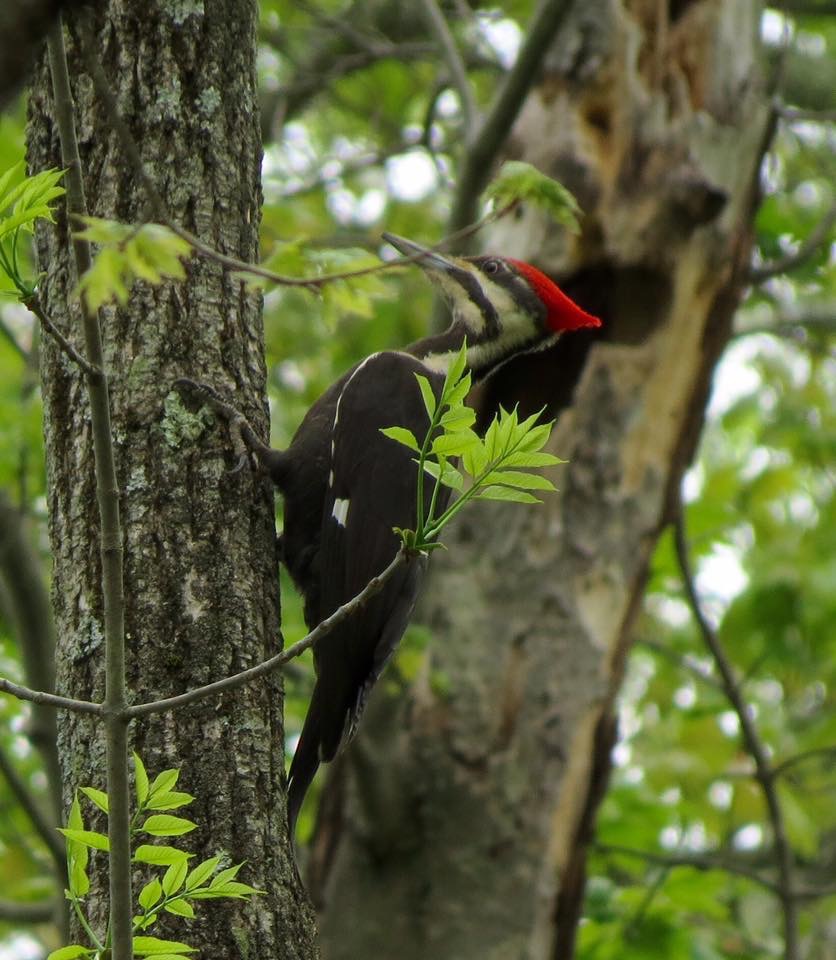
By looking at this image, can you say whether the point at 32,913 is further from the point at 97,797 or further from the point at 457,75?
the point at 457,75

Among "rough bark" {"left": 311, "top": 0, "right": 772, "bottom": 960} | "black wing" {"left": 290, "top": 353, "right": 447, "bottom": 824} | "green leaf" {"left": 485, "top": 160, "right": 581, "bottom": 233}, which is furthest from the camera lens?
"rough bark" {"left": 311, "top": 0, "right": 772, "bottom": 960}

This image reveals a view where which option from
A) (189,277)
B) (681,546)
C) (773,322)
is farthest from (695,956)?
(189,277)

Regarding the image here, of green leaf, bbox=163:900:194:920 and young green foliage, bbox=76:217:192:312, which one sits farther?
green leaf, bbox=163:900:194:920

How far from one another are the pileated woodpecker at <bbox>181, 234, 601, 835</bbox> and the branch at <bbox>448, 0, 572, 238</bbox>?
58 cm

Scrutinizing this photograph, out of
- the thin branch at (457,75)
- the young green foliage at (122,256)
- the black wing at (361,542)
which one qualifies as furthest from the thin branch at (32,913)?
the young green foliage at (122,256)

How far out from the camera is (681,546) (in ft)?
13.0

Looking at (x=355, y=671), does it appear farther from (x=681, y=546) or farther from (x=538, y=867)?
(x=681, y=546)

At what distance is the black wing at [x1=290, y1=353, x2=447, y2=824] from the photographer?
8.02 ft

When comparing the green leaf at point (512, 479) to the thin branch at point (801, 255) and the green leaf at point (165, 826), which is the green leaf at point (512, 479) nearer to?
the green leaf at point (165, 826)

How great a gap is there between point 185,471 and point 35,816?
1.75 m

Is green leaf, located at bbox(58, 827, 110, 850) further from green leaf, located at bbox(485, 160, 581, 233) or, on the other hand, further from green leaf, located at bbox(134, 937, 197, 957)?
green leaf, located at bbox(485, 160, 581, 233)

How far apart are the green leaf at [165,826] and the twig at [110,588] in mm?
70

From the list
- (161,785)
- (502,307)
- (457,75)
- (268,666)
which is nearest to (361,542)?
(502,307)

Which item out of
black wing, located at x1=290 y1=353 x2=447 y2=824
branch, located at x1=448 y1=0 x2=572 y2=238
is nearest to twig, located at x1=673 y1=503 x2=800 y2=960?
branch, located at x1=448 y1=0 x2=572 y2=238
